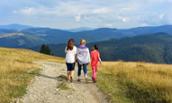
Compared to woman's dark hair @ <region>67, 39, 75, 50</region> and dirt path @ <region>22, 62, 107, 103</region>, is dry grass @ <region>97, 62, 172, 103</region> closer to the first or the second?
dirt path @ <region>22, 62, 107, 103</region>

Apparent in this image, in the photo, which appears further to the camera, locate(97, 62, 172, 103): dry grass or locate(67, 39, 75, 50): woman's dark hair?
locate(67, 39, 75, 50): woman's dark hair

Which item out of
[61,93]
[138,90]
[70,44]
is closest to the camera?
[61,93]

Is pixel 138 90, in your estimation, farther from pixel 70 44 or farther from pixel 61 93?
pixel 70 44

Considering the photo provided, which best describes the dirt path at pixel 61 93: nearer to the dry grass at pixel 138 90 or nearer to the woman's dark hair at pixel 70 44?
the dry grass at pixel 138 90

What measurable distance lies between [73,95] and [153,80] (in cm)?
481

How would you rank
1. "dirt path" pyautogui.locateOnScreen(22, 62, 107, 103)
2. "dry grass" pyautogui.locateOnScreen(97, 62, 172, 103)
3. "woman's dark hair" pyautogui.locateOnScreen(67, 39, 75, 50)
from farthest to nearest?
"woman's dark hair" pyautogui.locateOnScreen(67, 39, 75, 50), "dry grass" pyautogui.locateOnScreen(97, 62, 172, 103), "dirt path" pyautogui.locateOnScreen(22, 62, 107, 103)

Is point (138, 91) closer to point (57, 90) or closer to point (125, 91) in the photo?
point (125, 91)

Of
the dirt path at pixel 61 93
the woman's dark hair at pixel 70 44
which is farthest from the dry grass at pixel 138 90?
the woman's dark hair at pixel 70 44

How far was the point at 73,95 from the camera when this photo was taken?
16.4m

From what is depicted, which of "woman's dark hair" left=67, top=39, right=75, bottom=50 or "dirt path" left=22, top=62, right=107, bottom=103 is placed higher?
"woman's dark hair" left=67, top=39, right=75, bottom=50

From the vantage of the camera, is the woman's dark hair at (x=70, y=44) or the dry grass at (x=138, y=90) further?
the woman's dark hair at (x=70, y=44)

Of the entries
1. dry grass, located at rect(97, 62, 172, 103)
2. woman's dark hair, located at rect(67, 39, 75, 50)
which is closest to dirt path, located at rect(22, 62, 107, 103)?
dry grass, located at rect(97, 62, 172, 103)

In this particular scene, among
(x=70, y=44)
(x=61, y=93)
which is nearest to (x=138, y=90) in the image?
(x=61, y=93)

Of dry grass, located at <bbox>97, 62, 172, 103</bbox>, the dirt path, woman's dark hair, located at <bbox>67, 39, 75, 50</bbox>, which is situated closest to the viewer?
the dirt path
